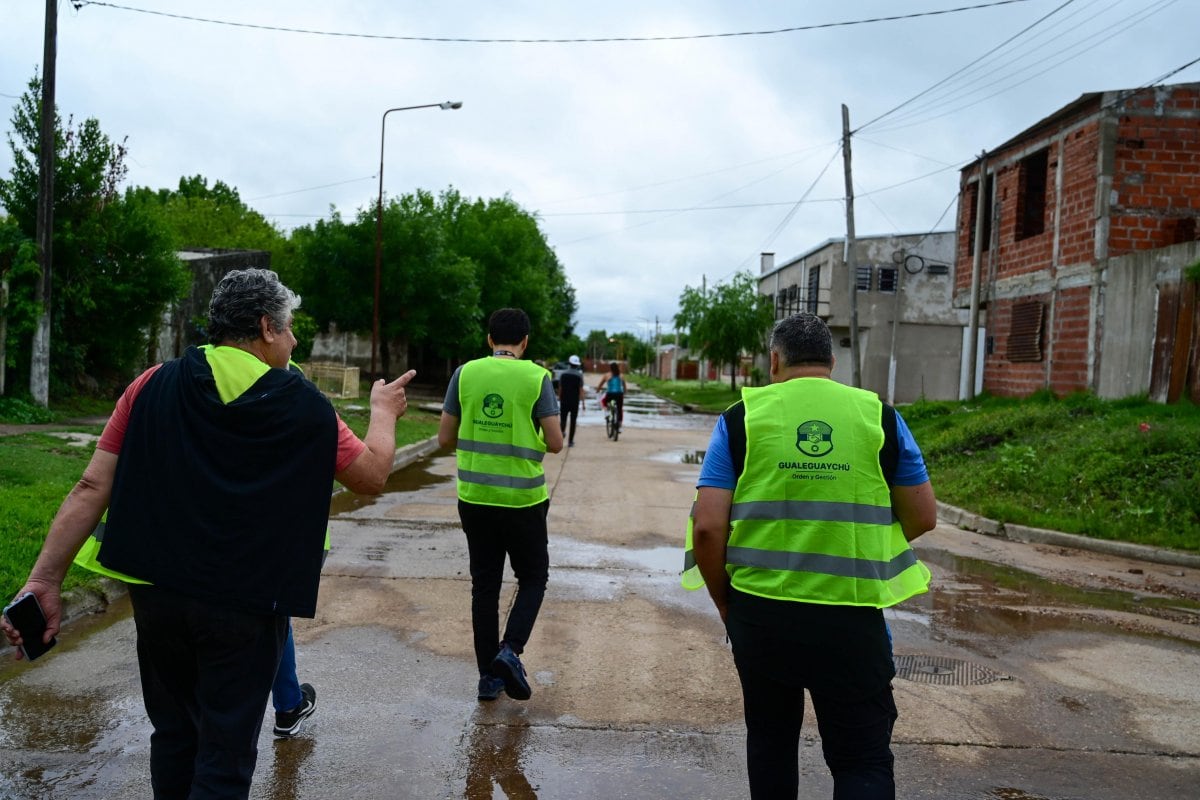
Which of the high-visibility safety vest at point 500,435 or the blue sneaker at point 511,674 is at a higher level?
the high-visibility safety vest at point 500,435

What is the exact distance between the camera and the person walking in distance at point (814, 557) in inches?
111

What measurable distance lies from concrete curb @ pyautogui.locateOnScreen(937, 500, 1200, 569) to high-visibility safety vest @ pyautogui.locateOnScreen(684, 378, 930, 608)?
851 centimetres

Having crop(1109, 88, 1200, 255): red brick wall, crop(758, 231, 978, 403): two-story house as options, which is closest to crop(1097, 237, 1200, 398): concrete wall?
crop(1109, 88, 1200, 255): red brick wall

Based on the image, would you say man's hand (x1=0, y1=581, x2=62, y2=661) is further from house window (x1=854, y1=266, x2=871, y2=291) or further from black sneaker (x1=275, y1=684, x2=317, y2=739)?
house window (x1=854, y1=266, x2=871, y2=291)

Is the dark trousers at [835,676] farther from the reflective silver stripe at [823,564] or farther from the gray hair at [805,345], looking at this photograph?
the gray hair at [805,345]

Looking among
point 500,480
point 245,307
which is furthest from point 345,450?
point 500,480

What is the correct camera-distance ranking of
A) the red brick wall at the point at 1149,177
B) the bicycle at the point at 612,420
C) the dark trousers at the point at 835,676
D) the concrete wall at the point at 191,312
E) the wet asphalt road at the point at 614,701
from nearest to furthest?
1. the dark trousers at the point at 835,676
2. the wet asphalt road at the point at 614,701
3. the red brick wall at the point at 1149,177
4. the bicycle at the point at 612,420
5. the concrete wall at the point at 191,312

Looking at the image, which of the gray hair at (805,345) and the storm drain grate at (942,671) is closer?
the gray hair at (805,345)

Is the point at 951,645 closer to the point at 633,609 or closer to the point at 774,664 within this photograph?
the point at 633,609

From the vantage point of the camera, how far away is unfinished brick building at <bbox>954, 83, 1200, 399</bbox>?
15.5 metres

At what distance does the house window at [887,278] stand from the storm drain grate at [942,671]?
41.3 m

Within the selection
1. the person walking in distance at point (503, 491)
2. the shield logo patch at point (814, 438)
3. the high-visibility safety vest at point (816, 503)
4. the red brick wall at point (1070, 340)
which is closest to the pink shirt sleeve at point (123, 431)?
the high-visibility safety vest at point (816, 503)

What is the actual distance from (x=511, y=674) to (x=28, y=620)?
7.43 feet

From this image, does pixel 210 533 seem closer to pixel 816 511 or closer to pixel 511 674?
pixel 816 511
